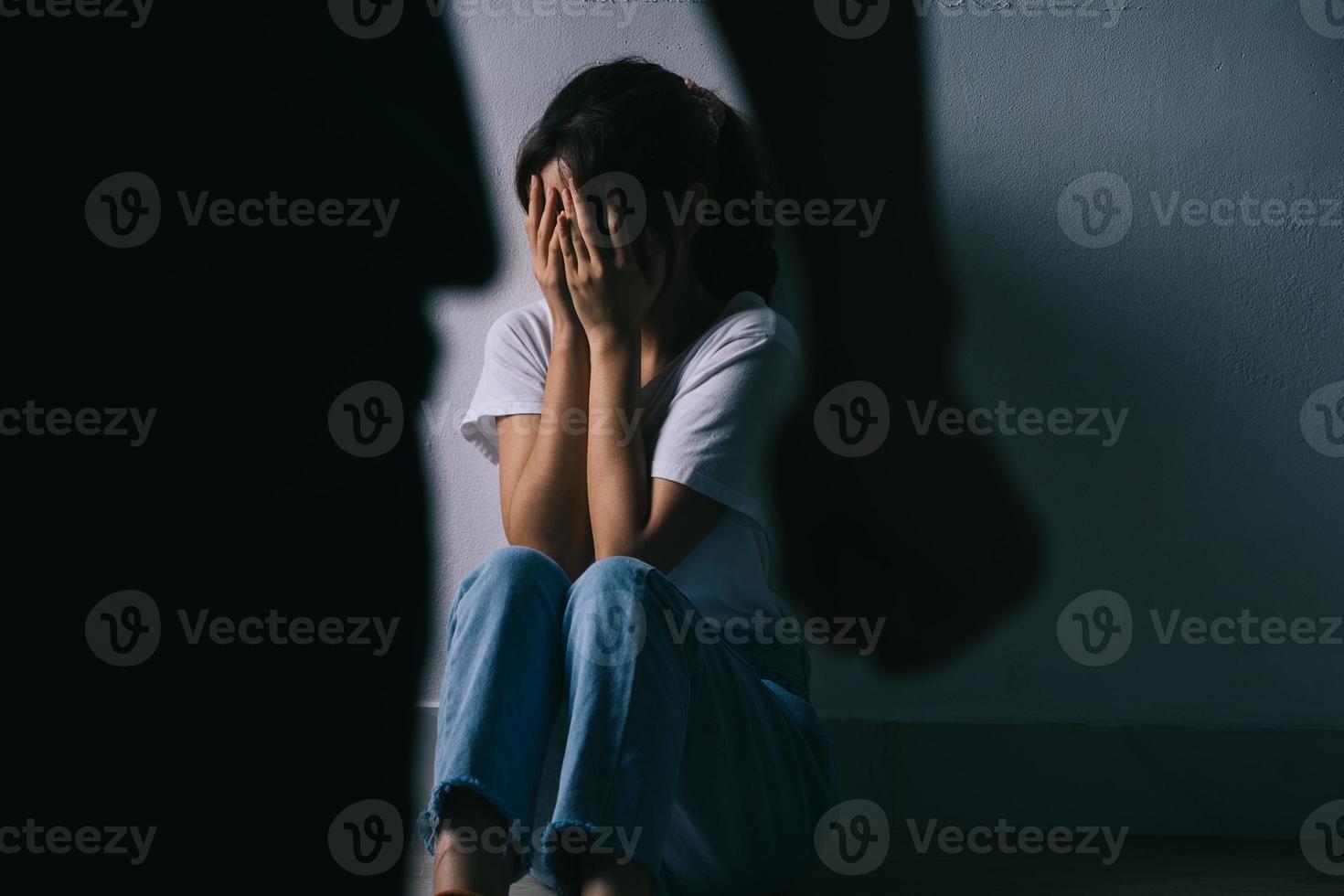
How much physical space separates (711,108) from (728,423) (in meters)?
0.39

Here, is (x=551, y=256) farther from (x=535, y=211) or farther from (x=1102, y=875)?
(x=1102, y=875)

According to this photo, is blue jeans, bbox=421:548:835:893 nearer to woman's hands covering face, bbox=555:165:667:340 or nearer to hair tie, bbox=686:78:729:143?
woman's hands covering face, bbox=555:165:667:340

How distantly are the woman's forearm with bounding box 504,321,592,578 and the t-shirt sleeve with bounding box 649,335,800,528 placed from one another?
8cm

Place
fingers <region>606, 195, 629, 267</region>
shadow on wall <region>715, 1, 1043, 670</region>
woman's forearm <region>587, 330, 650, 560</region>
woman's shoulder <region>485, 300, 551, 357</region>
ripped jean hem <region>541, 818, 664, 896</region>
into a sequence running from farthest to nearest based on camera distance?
shadow on wall <region>715, 1, 1043, 670</region>
woman's shoulder <region>485, 300, 551, 357</region>
fingers <region>606, 195, 629, 267</region>
woman's forearm <region>587, 330, 650, 560</region>
ripped jean hem <region>541, 818, 664, 896</region>

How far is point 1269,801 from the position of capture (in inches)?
54.4

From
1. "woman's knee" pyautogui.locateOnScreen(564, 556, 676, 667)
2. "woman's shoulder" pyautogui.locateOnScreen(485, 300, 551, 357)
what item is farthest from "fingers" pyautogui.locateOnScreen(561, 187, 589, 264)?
"woman's knee" pyautogui.locateOnScreen(564, 556, 676, 667)

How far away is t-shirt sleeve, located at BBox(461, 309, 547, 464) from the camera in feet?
4.17

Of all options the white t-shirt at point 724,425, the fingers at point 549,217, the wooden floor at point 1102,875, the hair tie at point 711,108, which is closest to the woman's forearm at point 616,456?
the white t-shirt at point 724,425

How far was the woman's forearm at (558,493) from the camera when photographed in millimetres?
1171

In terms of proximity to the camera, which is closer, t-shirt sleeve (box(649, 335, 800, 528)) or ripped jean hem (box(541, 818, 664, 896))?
ripped jean hem (box(541, 818, 664, 896))

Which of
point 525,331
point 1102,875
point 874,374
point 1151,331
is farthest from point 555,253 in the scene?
point 1102,875

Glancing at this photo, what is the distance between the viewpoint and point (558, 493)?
46.3 inches

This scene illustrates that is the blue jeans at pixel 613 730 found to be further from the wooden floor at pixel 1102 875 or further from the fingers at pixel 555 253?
the fingers at pixel 555 253

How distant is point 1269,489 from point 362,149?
1234mm
